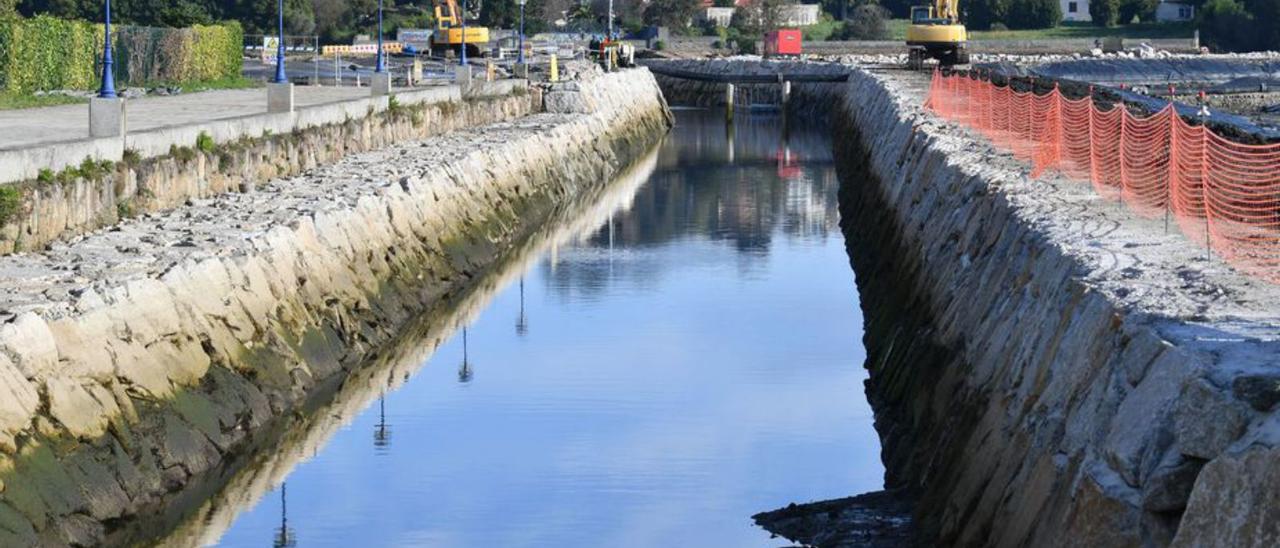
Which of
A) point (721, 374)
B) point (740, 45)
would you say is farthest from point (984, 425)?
point (740, 45)

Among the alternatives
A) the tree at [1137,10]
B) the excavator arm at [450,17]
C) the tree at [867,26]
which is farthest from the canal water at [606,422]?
the tree at [1137,10]

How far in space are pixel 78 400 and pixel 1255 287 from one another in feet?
26.6

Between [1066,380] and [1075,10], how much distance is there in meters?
139

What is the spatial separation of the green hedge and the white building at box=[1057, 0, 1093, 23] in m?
94.4

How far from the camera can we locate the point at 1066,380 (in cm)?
1336

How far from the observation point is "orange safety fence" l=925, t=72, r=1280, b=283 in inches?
722

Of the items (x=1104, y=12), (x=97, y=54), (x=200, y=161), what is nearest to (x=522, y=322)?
(x=200, y=161)

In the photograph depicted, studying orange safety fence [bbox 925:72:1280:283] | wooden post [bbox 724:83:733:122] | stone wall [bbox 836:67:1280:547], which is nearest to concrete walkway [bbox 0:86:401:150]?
stone wall [bbox 836:67:1280:547]

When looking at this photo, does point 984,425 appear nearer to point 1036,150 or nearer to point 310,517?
point 310,517

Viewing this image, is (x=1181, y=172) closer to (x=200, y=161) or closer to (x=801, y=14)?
(x=200, y=161)

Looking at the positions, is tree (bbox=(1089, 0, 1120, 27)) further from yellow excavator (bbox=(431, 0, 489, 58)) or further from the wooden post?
yellow excavator (bbox=(431, 0, 489, 58))

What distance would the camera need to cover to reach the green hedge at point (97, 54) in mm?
45344

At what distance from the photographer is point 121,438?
53.3ft

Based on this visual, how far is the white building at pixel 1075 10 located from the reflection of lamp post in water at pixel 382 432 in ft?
425
